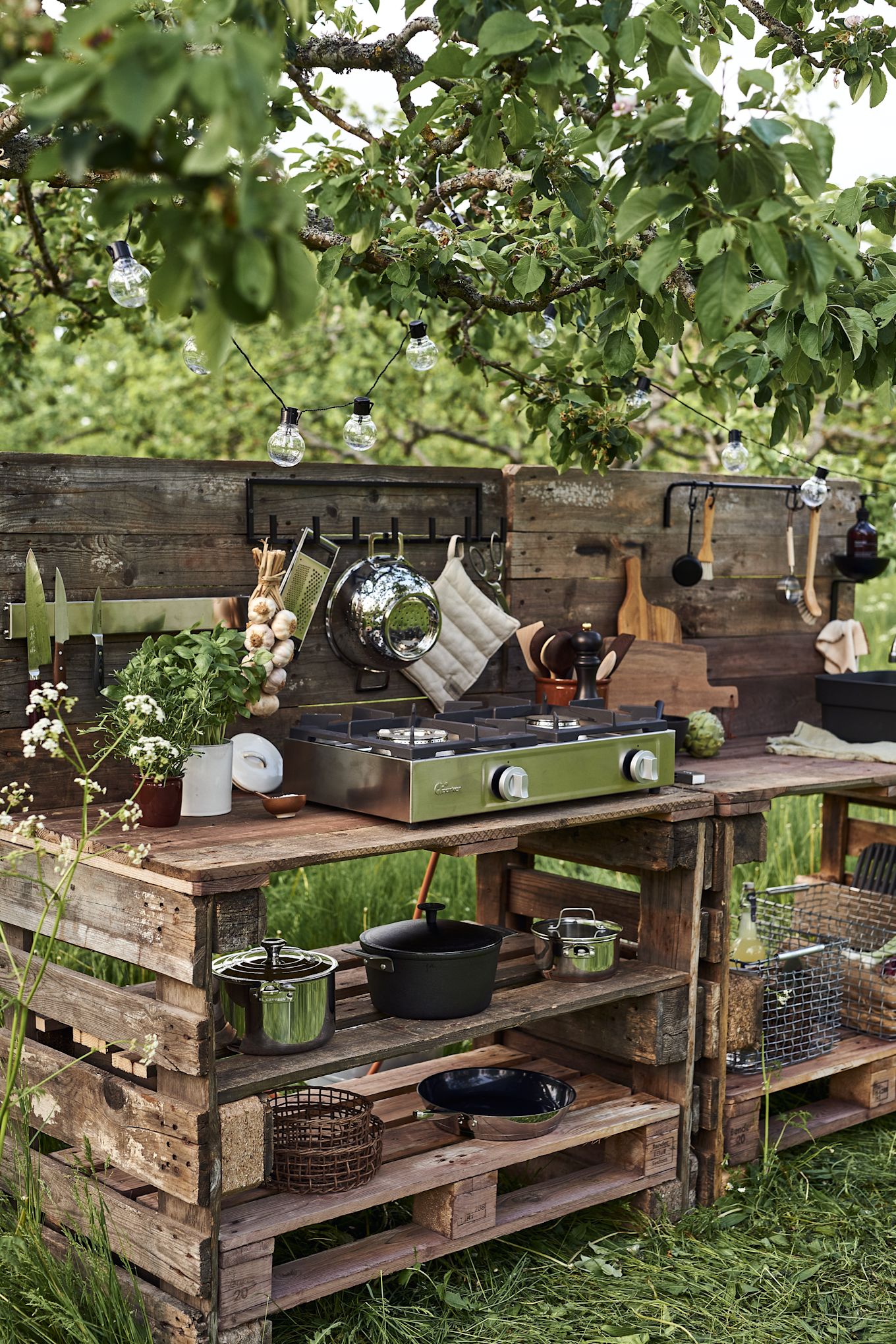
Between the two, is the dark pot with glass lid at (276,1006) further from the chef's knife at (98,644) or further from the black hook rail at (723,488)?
the black hook rail at (723,488)

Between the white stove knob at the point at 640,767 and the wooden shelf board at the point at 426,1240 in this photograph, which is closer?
the wooden shelf board at the point at 426,1240

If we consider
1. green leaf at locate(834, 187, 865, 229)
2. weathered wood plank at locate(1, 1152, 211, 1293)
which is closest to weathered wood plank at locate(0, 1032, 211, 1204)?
weathered wood plank at locate(1, 1152, 211, 1293)

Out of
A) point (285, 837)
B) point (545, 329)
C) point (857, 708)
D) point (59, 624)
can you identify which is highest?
point (545, 329)

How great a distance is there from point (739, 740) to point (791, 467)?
229 centimetres

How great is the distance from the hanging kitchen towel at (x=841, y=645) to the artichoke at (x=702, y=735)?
0.97 m

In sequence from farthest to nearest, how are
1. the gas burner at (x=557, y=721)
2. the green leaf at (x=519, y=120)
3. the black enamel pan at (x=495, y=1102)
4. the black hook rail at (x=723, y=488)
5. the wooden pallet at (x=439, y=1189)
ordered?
the black hook rail at (x=723, y=488) < the gas burner at (x=557, y=721) < the black enamel pan at (x=495, y=1102) < the wooden pallet at (x=439, y=1189) < the green leaf at (x=519, y=120)

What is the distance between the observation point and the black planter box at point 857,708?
4.31 m

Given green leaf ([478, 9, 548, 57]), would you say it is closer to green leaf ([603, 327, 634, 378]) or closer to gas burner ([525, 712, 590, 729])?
green leaf ([603, 327, 634, 378])

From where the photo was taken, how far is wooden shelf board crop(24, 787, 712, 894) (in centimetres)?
263

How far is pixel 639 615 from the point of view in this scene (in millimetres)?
4309

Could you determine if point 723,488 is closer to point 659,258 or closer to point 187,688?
point 187,688

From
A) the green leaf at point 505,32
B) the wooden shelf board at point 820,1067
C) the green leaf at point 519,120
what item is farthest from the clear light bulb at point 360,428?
the wooden shelf board at point 820,1067

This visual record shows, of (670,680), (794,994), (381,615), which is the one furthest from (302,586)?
(794,994)

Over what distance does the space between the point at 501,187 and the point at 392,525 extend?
907 mm
